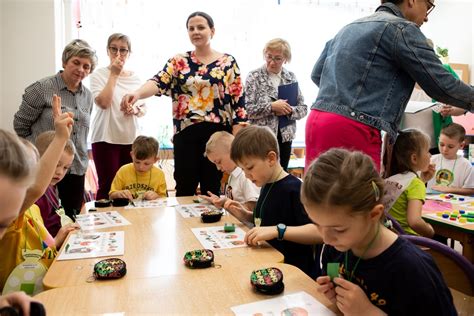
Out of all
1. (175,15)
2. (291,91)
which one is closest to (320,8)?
(175,15)

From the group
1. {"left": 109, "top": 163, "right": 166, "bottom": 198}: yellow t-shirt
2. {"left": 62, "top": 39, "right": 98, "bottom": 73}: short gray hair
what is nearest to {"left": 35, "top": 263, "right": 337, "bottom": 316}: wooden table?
{"left": 109, "top": 163, "right": 166, "bottom": 198}: yellow t-shirt

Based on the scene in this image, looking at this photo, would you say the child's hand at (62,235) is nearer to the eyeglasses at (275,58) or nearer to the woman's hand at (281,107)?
the woman's hand at (281,107)

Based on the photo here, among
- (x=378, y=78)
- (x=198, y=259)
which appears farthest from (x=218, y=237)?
(x=378, y=78)

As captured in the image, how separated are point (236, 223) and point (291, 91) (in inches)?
78.2

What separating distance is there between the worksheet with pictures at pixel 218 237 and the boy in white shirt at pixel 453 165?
214cm

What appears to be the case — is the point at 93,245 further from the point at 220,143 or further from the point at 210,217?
the point at 220,143

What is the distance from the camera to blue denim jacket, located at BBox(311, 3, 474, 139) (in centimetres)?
156

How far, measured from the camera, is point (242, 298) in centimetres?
111

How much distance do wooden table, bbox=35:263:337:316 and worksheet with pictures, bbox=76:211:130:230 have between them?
68cm

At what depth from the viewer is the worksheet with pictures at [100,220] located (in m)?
1.89

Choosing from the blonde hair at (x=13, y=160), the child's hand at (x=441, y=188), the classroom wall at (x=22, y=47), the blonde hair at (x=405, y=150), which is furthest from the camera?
the classroom wall at (x=22, y=47)

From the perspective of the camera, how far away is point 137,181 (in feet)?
9.30

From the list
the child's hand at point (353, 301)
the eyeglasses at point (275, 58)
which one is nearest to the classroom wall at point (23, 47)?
the eyeglasses at point (275, 58)

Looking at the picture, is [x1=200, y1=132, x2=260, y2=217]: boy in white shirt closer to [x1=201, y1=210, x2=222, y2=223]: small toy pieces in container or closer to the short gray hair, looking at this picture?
[x1=201, y1=210, x2=222, y2=223]: small toy pieces in container
